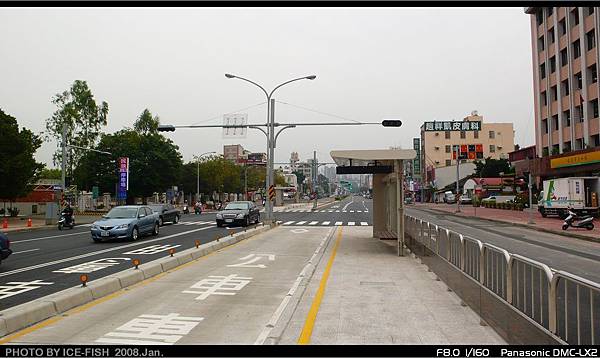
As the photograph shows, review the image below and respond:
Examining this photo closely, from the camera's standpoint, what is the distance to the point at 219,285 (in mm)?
9766

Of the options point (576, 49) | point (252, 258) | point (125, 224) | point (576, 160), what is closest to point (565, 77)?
point (576, 49)

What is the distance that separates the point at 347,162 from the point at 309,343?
11963mm

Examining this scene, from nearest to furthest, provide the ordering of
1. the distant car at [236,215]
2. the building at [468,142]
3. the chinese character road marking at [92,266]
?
1. the chinese character road marking at [92,266]
2. the distant car at [236,215]
3. the building at [468,142]

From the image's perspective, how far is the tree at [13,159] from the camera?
116 ft

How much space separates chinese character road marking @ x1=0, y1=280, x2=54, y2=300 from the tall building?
132 feet

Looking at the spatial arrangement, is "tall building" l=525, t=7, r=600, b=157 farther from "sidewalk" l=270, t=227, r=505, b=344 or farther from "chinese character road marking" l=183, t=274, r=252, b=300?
"chinese character road marking" l=183, t=274, r=252, b=300

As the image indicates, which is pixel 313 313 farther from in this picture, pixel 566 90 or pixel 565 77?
pixel 566 90

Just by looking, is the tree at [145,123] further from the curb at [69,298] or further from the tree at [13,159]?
the curb at [69,298]

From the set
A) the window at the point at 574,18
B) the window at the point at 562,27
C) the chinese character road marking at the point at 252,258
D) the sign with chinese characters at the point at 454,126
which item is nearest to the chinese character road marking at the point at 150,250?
the chinese character road marking at the point at 252,258

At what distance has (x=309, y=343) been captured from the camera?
5828 mm

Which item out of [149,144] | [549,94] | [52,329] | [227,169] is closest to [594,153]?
[549,94]

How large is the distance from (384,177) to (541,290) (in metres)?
14.1

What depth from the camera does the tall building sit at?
126 feet

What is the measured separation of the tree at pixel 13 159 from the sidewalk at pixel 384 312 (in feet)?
108
